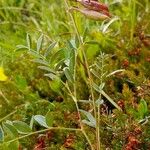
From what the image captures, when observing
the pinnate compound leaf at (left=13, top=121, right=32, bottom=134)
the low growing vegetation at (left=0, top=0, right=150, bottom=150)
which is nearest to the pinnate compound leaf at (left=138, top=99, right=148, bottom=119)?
the low growing vegetation at (left=0, top=0, right=150, bottom=150)

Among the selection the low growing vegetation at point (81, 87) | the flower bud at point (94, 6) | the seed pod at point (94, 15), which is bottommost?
the low growing vegetation at point (81, 87)

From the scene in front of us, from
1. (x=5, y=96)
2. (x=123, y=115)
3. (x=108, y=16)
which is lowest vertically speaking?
(x=5, y=96)

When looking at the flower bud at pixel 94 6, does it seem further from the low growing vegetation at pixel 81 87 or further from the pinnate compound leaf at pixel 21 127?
the pinnate compound leaf at pixel 21 127

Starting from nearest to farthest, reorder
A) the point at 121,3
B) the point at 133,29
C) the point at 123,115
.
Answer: the point at 123,115, the point at 133,29, the point at 121,3

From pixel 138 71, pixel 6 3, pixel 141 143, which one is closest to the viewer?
pixel 141 143

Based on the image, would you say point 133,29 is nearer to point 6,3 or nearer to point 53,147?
point 53,147

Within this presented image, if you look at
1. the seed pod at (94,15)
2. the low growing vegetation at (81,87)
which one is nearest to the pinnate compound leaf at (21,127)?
the low growing vegetation at (81,87)

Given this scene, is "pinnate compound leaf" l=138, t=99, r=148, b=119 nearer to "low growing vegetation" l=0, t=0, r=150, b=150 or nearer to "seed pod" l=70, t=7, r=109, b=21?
"low growing vegetation" l=0, t=0, r=150, b=150

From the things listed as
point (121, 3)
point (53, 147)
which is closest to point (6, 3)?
point (121, 3)

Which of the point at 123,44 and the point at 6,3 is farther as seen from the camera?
the point at 6,3

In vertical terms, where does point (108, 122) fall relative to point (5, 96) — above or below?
above
